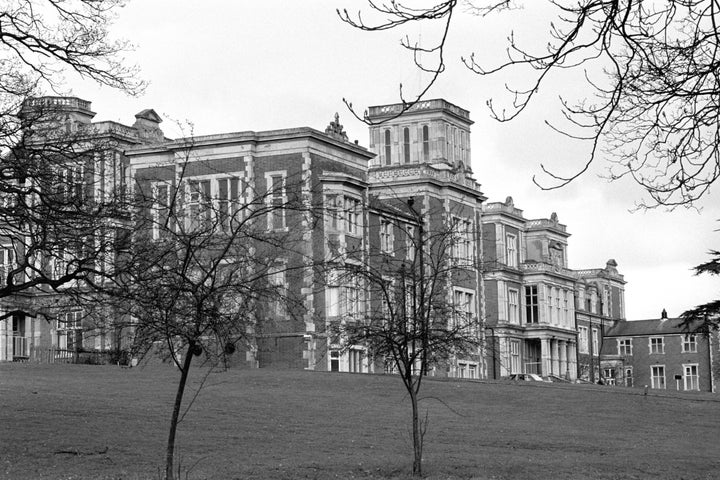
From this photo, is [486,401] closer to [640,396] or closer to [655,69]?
[640,396]

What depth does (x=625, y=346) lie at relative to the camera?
112 metres

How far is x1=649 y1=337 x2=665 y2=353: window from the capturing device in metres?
109

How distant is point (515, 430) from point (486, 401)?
9601 mm

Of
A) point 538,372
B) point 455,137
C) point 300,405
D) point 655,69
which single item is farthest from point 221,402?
point 538,372

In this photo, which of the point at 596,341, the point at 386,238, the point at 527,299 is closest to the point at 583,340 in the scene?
the point at 596,341

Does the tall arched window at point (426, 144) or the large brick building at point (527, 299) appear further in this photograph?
the large brick building at point (527, 299)

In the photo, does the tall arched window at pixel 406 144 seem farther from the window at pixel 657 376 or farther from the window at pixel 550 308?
the window at pixel 657 376

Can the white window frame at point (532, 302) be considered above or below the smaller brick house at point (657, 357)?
above

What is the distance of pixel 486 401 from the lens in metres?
47.2

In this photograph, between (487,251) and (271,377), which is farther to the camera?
(487,251)

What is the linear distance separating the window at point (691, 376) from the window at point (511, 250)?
22846 mm

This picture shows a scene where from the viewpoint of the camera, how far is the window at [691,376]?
105106 mm

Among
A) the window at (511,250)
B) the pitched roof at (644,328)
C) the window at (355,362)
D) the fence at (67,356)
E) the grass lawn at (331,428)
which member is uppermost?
the window at (511,250)

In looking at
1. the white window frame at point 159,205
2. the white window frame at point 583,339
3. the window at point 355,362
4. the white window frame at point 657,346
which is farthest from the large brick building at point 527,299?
the white window frame at point 159,205
